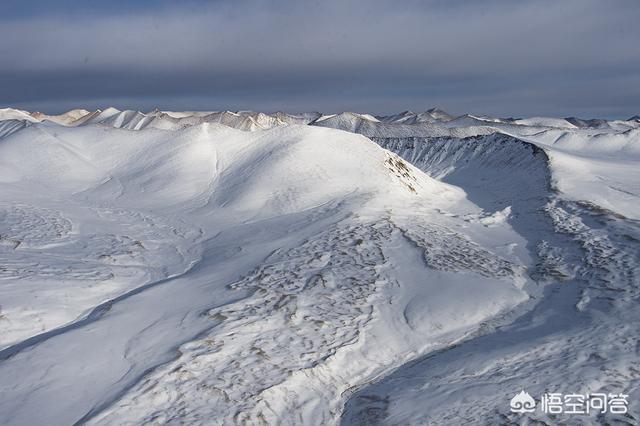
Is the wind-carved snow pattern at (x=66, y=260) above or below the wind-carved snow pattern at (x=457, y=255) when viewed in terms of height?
above

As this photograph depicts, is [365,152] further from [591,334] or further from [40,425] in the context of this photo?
[40,425]

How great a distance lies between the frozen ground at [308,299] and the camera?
9023mm

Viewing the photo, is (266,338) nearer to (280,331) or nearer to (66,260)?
(280,331)

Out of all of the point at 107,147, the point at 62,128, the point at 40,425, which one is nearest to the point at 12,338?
the point at 40,425

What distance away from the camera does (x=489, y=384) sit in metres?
9.38

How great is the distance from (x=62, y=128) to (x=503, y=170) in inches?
1488

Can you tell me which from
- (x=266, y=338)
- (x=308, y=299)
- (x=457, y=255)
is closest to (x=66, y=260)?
(x=308, y=299)

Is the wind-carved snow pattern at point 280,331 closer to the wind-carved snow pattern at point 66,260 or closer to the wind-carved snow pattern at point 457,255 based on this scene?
the wind-carved snow pattern at point 457,255

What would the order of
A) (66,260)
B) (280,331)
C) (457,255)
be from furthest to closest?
(457,255) < (66,260) < (280,331)

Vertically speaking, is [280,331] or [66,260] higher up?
[66,260]

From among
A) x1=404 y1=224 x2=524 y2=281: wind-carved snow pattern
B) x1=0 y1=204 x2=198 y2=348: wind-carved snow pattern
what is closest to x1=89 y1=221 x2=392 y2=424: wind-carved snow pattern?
x1=404 y1=224 x2=524 y2=281: wind-carved snow pattern

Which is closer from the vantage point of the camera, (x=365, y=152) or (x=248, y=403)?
(x=248, y=403)

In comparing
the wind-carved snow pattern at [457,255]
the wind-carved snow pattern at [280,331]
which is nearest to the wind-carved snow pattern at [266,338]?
the wind-carved snow pattern at [280,331]

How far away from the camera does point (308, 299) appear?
43.5 feet
